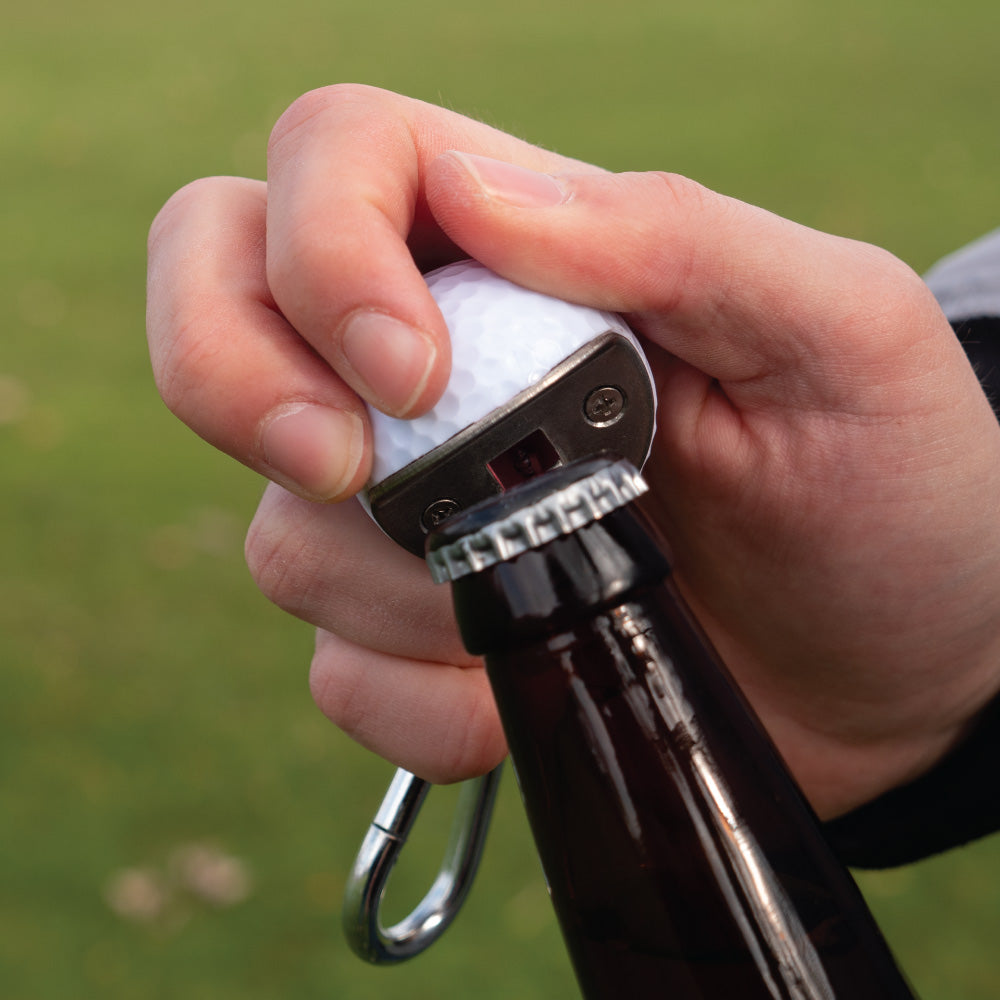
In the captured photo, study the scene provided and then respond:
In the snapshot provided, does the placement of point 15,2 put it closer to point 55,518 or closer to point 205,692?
point 55,518

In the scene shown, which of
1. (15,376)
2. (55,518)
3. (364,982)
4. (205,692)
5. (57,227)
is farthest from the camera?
(57,227)

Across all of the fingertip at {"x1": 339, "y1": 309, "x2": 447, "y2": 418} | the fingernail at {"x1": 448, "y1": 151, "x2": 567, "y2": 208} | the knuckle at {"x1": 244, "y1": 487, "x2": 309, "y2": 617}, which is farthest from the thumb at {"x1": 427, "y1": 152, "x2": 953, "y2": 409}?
the knuckle at {"x1": 244, "y1": 487, "x2": 309, "y2": 617}

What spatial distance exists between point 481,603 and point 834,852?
26 cm

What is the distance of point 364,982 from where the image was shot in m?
2.00

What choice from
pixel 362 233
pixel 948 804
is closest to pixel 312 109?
pixel 362 233

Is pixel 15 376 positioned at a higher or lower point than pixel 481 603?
higher

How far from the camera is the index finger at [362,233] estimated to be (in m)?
0.74

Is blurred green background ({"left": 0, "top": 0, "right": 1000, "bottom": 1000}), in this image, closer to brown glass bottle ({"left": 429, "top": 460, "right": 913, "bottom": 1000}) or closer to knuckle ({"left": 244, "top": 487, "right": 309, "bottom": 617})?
knuckle ({"left": 244, "top": 487, "right": 309, "bottom": 617})

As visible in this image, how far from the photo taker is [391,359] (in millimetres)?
731

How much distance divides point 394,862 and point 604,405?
18.2 inches

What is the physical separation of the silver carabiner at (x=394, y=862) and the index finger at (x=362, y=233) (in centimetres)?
39

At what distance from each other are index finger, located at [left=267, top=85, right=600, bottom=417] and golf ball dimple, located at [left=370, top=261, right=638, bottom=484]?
1 centimetres

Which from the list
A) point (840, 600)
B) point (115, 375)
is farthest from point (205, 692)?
point (840, 600)

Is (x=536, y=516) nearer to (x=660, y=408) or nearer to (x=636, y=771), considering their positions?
(x=636, y=771)
